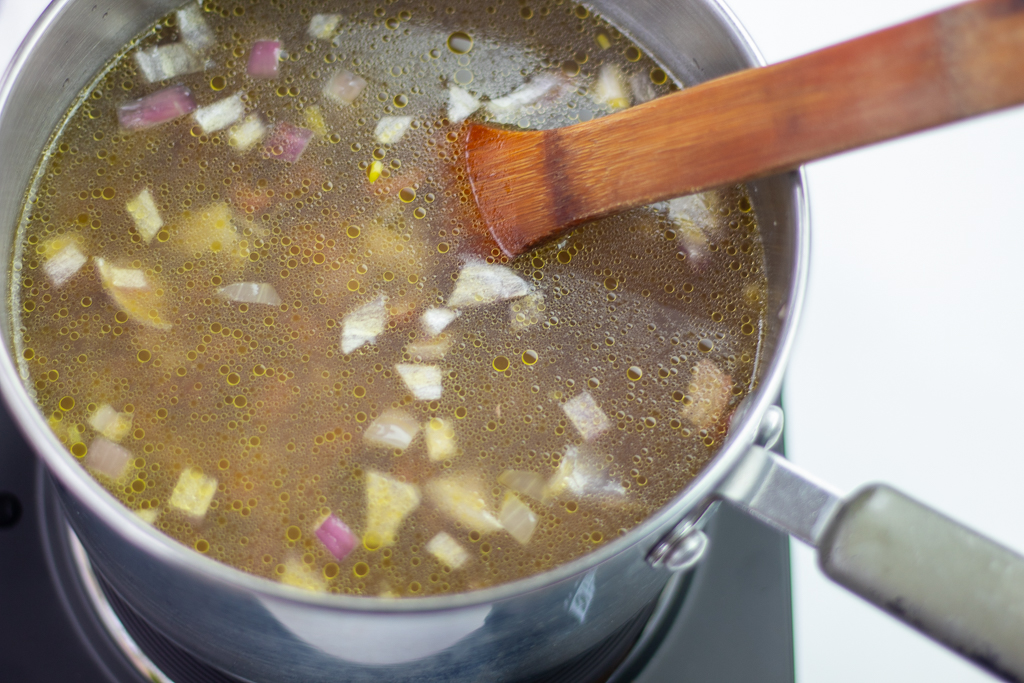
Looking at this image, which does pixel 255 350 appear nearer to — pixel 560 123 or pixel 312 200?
pixel 312 200

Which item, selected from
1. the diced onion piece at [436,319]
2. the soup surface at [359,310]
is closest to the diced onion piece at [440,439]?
the soup surface at [359,310]

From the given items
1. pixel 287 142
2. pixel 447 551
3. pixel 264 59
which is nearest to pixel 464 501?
pixel 447 551

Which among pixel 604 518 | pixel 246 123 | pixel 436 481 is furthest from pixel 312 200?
pixel 604 518

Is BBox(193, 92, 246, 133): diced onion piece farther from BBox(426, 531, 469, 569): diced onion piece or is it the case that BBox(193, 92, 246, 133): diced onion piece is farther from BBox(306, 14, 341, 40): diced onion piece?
BBox(426, 531, 469, 569): diced onion piece

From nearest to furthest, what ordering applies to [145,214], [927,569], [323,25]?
[927,569]
[145,214]
[323,25]

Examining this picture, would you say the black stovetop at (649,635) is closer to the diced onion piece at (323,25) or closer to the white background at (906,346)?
the white background at (906,346)

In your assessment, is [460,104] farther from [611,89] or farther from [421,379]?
[421,379]

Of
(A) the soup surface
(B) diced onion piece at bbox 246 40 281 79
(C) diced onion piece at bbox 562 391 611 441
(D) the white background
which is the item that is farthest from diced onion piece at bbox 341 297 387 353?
(D) the white background
